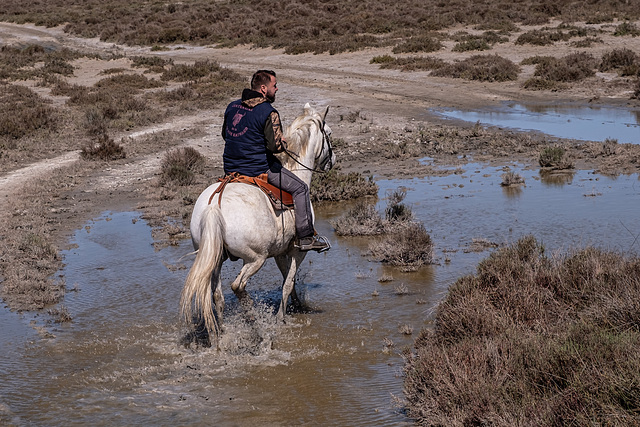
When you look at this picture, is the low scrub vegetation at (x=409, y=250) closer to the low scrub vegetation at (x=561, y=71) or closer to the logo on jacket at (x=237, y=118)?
the logo on jacket at (x=237, y=118)

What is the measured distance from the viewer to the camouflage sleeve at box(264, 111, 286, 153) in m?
7.34

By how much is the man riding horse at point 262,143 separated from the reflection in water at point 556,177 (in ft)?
26.1

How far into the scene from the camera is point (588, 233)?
34.3 feet

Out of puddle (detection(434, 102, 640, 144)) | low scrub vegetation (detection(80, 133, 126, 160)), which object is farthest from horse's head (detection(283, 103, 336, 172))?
puddle (detection(434, 102, 640, 144))

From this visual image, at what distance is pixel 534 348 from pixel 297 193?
3302 mm

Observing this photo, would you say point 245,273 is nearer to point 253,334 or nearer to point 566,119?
point 253,334

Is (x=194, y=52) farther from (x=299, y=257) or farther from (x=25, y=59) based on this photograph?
(x=299, y=257)

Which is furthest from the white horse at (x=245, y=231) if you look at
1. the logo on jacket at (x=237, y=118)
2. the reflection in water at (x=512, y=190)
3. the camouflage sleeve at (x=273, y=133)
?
the reflection in water at (x=512, y=190)

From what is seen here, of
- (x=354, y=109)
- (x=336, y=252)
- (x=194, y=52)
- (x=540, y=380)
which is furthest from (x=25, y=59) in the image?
(x=540, y=380)

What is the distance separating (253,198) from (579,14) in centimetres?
3875

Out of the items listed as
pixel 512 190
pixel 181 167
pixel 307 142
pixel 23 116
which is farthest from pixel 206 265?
pixel 23 116

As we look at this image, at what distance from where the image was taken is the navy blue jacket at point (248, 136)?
24.2 ft

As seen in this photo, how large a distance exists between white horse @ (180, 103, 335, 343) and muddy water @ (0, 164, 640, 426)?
55cm

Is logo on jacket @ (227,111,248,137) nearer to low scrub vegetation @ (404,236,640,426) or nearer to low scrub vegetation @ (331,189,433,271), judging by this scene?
low scrub vegetation @ (404,236,640,426)
